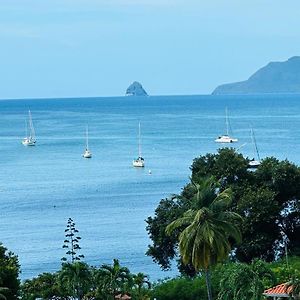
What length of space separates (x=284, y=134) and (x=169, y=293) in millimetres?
137403

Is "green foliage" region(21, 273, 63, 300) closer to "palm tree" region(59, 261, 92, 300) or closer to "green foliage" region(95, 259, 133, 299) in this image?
"palm tree" region(59, 261, 92, 300)

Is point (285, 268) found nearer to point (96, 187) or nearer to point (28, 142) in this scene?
point (96, 187)

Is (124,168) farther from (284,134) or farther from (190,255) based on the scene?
(190,255)

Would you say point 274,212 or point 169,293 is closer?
point 169,293

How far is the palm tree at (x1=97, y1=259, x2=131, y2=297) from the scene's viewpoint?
4200 cm

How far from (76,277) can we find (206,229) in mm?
7019

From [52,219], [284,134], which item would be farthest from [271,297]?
[284,134]

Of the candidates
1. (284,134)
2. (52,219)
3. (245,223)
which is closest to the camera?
(245,223)

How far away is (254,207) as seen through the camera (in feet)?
180

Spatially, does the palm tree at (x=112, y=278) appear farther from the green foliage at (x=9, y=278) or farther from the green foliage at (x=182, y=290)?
the green foliage at (x=182, y=290)

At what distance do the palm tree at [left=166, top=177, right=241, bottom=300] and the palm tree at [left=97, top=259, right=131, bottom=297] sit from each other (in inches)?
133

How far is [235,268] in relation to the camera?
40219 millimetres

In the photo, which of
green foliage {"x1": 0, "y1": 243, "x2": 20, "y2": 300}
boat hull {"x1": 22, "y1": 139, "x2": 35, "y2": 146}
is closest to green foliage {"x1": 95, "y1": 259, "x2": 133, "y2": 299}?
green foliage {"x1": 0, "y1": 243, "x2": 20, "y2": 300}

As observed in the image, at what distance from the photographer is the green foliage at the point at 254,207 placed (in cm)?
5512
